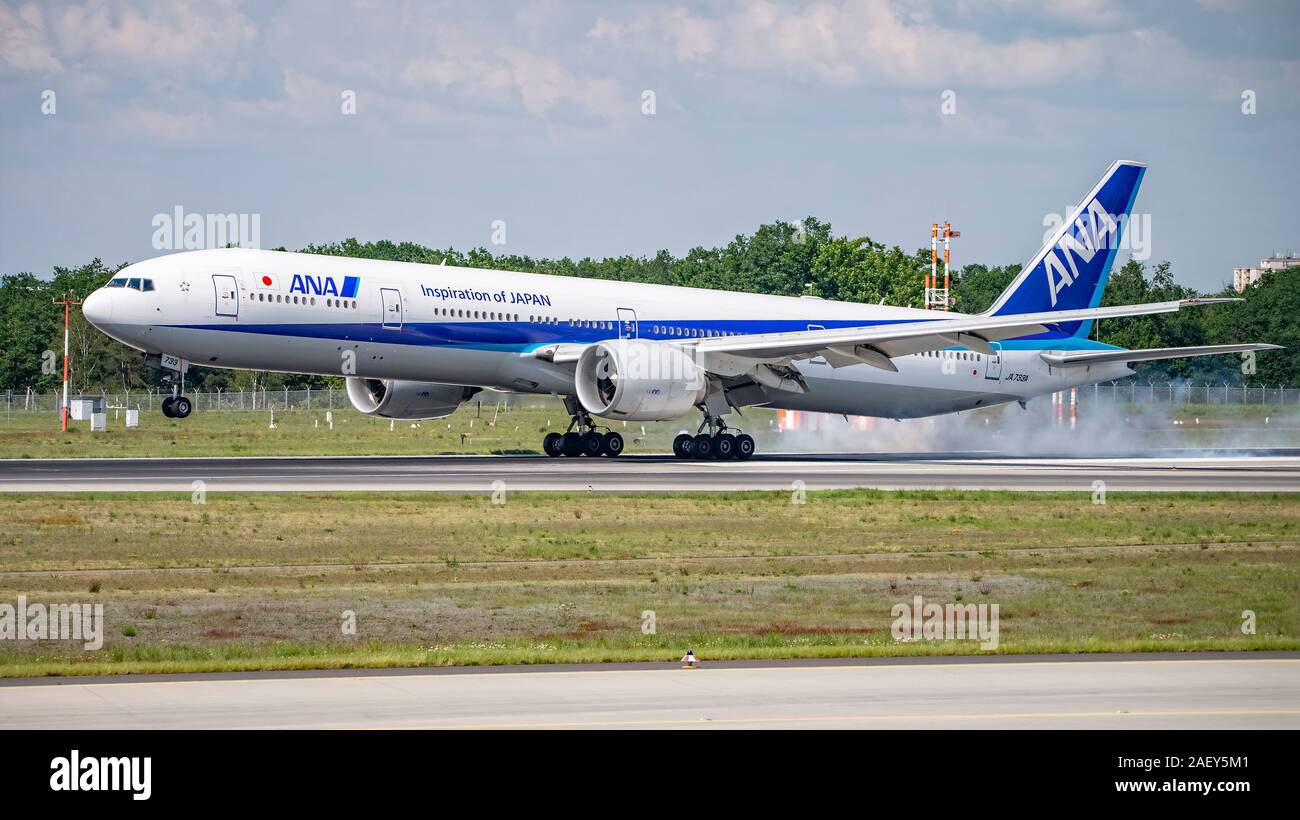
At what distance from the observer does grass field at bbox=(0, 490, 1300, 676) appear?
18.0 m

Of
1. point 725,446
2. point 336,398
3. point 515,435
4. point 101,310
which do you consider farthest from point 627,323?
point 336,398

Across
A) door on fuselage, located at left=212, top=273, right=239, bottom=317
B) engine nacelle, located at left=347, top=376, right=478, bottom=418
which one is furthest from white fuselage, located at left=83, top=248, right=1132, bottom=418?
engine nacelle, located at left=347, top=376, right=478, bottom=418

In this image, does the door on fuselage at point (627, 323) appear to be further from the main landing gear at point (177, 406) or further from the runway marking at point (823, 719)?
the runway marking at point (823, 719)

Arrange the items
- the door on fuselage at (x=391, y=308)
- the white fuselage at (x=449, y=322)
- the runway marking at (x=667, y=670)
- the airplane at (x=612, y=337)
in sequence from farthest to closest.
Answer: the door on fuselage at (x=391, y=308) → the airplane at (x=612, y=337) → the white fuselage at (x=449, y=322) → the runway marking at (x=667, y=670)

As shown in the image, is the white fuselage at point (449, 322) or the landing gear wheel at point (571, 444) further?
the landing gear wheel at point (571, 444)

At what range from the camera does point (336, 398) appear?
82.4m

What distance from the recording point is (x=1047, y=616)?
20500mm

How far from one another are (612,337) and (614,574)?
77.7 feet

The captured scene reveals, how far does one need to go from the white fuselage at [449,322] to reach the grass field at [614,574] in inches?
343

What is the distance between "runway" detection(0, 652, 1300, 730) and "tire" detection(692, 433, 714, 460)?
31518mm

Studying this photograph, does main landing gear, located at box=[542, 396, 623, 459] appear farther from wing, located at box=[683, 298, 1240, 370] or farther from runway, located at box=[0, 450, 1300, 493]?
wing, located at box=[683, 298, 1240, 370]

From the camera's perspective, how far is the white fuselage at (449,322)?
131 ft

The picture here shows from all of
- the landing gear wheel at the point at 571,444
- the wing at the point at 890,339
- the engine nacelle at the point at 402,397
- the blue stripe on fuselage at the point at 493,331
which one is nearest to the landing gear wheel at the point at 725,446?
the wing at the point at 890,339
